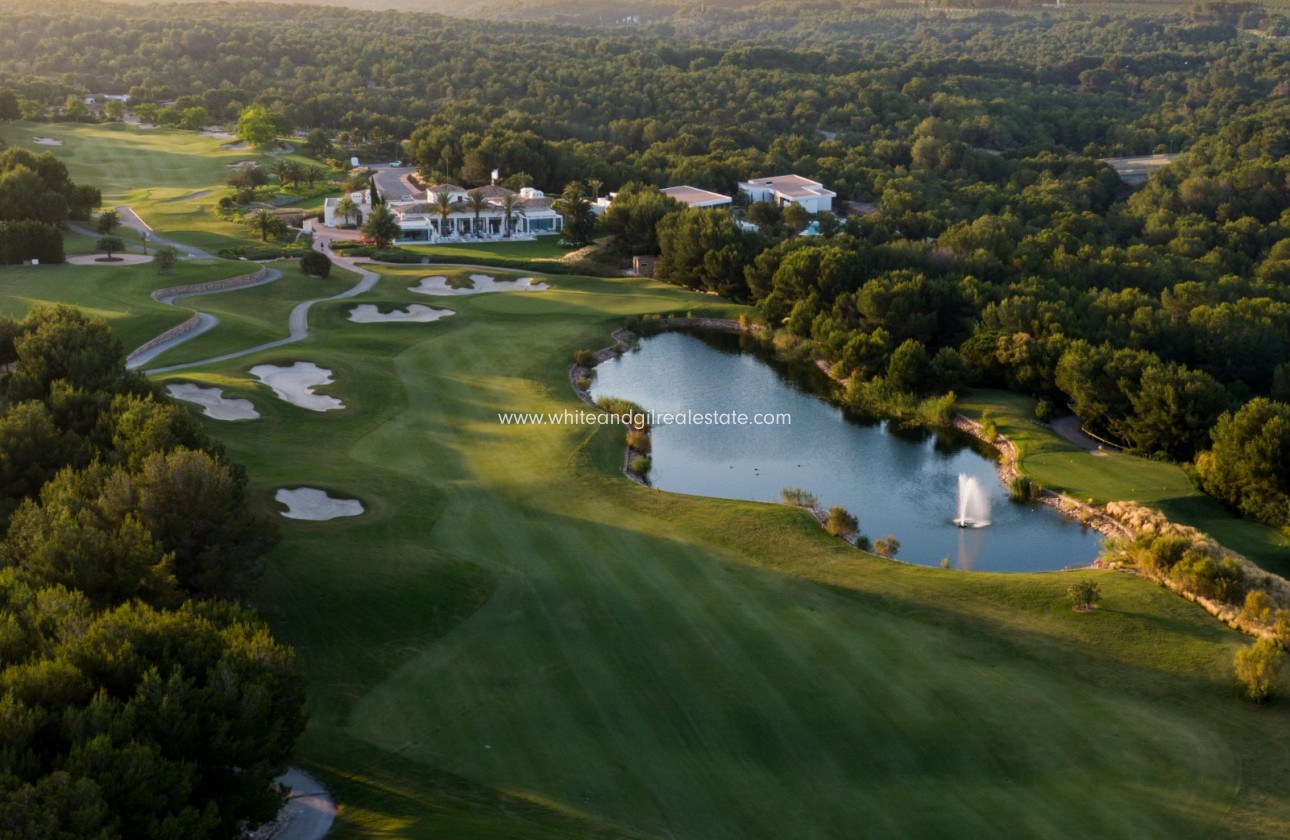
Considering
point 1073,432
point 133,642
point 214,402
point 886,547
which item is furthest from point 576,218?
point 133,642

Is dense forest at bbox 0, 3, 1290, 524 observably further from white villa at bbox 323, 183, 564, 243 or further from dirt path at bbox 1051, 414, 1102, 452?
white villa at bbox 323, 183, 564, 243

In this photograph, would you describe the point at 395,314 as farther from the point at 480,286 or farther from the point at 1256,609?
the point at 1256,609

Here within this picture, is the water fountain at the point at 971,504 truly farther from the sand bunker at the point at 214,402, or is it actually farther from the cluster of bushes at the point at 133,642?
the sand bunker at the point at 214,402

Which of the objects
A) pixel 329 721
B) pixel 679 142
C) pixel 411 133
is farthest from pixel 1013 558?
pixel 411 133

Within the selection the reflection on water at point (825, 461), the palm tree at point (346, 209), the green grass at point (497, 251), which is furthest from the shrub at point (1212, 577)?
the palm tree at point (346, 209)

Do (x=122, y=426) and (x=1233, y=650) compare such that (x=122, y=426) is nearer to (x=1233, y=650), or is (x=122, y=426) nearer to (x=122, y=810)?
(x=122, y=810)
